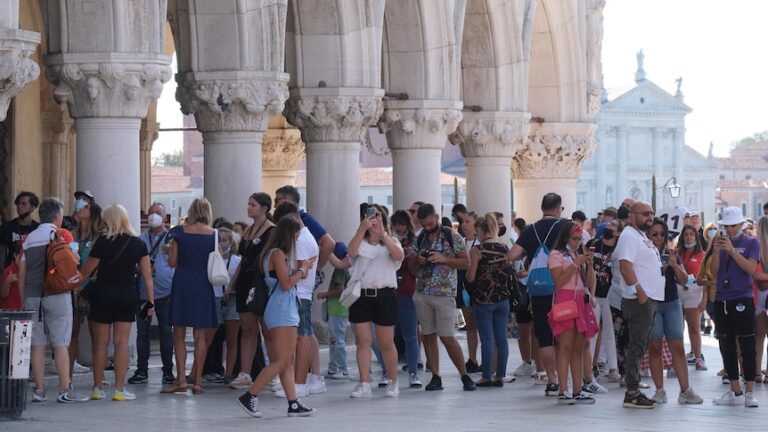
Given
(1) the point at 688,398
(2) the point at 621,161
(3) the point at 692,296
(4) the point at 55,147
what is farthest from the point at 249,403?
(2) the point at 621,161

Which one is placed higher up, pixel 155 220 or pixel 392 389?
pixel 155 220

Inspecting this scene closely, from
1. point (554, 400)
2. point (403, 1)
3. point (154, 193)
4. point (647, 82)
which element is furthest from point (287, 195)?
point (647, 82)

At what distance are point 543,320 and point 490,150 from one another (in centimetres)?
1068

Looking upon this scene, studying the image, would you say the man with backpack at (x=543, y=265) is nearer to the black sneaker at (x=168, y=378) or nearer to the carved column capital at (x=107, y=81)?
the black sneaker at (x=168, y=378)

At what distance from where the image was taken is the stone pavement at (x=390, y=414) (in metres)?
12.7

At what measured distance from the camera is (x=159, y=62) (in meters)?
16.3

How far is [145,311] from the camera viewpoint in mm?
14984

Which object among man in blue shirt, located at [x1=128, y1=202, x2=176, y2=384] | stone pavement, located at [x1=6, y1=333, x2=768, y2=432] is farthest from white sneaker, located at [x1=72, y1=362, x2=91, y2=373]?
man in blue shirt, located at [x1=128, y1=202, x2=176, y2=384]

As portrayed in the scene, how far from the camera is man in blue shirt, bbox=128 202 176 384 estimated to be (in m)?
15.5

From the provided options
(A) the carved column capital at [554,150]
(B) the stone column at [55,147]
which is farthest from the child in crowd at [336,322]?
(A) the carved column capital at [554,150]

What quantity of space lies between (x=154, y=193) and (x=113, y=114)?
267 ft

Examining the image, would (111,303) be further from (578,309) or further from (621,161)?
(621,161)

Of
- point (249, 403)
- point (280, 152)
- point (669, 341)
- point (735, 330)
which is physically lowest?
point (249, 403)

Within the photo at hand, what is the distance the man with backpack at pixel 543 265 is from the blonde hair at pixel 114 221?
3.22 metres
